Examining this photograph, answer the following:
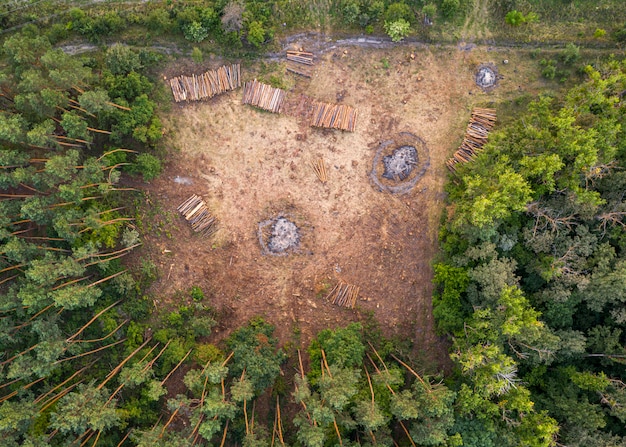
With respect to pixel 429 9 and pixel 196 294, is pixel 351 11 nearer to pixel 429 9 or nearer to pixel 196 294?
pixel 429 9

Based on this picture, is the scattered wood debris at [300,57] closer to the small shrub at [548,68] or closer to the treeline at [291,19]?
the treeline at [291,19]

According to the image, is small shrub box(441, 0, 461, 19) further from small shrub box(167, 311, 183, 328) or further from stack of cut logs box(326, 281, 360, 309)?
small shrub box(167, 311, 183, 328)

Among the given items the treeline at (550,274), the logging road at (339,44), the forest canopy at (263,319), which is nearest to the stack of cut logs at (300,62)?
the logging road at (339,44)

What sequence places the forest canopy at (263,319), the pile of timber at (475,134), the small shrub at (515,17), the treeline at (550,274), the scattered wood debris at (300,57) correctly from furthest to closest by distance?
the scattered wood debris at (300,57) → the pile of timber at (475,134) → the small shrub at (515,17) → the forest canopy at (263,319) → the treeline at (550,274)

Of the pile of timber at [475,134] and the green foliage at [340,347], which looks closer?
the green foliage at [340,347]

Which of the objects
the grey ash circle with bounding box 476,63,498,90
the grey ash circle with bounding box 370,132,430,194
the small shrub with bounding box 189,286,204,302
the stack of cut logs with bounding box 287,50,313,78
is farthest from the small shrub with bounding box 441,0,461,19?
the small shrub with bounding box 189,286,204,302

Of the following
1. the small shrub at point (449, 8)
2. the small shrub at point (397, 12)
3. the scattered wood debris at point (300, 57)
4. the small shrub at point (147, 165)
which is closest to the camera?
the small shrub at point (147, 165)

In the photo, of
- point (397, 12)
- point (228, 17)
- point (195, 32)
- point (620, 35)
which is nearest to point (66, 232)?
point (195, 32)

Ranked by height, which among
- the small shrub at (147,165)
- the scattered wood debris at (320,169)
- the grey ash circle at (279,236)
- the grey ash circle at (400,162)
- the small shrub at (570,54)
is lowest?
the grey ash circle at (279,236)
